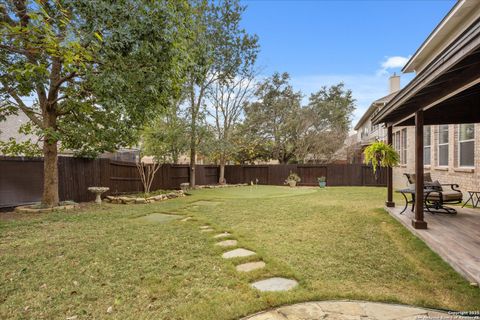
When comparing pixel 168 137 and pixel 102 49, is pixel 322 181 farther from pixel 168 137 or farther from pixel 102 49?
pixel 102 49

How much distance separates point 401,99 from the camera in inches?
169

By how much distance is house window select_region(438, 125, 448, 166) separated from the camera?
8.46m

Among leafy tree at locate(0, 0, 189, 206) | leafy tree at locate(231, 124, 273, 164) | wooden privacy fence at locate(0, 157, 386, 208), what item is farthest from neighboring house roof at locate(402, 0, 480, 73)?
leafy tree at locate(231, 124, 273, 164)

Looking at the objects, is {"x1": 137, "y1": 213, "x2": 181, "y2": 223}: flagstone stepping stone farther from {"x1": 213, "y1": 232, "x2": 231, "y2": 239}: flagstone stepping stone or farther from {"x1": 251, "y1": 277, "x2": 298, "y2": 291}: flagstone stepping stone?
{"x1": 251, "y1": 277, "x2": 298, "y2": 291}: flagstone stepping stone

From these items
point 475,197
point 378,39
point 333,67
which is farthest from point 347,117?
point 475,197

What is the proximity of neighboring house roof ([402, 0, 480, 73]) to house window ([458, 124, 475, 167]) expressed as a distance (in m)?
2.22

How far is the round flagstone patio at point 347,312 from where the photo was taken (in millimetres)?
A: 2110

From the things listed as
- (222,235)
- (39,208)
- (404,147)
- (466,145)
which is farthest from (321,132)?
(39,208)

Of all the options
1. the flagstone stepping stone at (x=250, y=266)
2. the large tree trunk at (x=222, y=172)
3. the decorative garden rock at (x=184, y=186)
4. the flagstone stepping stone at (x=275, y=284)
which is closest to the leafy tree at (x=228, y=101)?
the large tree trunk at (x=222, y=172)

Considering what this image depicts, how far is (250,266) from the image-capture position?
323 centimetres

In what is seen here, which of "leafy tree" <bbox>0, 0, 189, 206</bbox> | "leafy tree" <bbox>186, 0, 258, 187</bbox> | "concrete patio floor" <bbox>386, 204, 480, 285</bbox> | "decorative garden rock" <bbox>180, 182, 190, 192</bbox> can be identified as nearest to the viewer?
"concrete patio floor" <bbox>386, 204, 480, 285</bbox>

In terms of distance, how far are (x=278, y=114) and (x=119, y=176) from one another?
13.0 meters

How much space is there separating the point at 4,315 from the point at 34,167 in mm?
7015

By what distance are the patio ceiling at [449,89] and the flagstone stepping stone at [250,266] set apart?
119 inches
